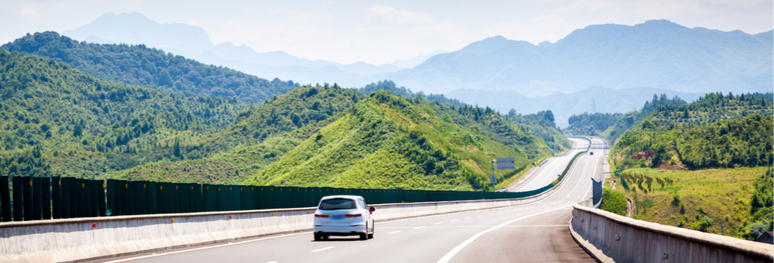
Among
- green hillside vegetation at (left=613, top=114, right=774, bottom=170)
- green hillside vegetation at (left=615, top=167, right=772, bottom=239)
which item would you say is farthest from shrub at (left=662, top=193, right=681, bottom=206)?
green hillside vegetation at (left=613, top=114, right=774, bottom=170)

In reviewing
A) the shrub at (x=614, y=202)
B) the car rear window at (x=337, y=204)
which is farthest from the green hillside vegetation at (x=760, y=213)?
the car rear window at (x=337, y=204)

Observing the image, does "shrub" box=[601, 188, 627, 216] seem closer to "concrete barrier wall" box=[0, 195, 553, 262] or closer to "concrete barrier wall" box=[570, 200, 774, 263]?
"concrete barrier wall" box=[0, 195, 553, 262]

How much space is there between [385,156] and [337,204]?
99076 millimetres

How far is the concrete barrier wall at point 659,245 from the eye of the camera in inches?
242

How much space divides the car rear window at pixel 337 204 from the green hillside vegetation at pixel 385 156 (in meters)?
85.8

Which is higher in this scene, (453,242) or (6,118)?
(6,118)

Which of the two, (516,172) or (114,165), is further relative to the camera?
(114,165)

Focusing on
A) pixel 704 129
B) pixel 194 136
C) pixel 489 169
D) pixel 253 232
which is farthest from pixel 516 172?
pixel 253 232

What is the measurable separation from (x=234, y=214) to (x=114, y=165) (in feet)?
516

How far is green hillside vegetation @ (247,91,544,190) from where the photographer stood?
370ft

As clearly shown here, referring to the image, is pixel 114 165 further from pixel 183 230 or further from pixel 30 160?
pixel 183 230

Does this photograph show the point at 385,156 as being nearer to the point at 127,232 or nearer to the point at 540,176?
the point at 540,176

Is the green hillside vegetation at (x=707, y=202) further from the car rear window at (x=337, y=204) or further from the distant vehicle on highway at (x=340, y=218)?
the car rear window at (x=337, y=204)

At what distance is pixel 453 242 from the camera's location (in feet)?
65.6
